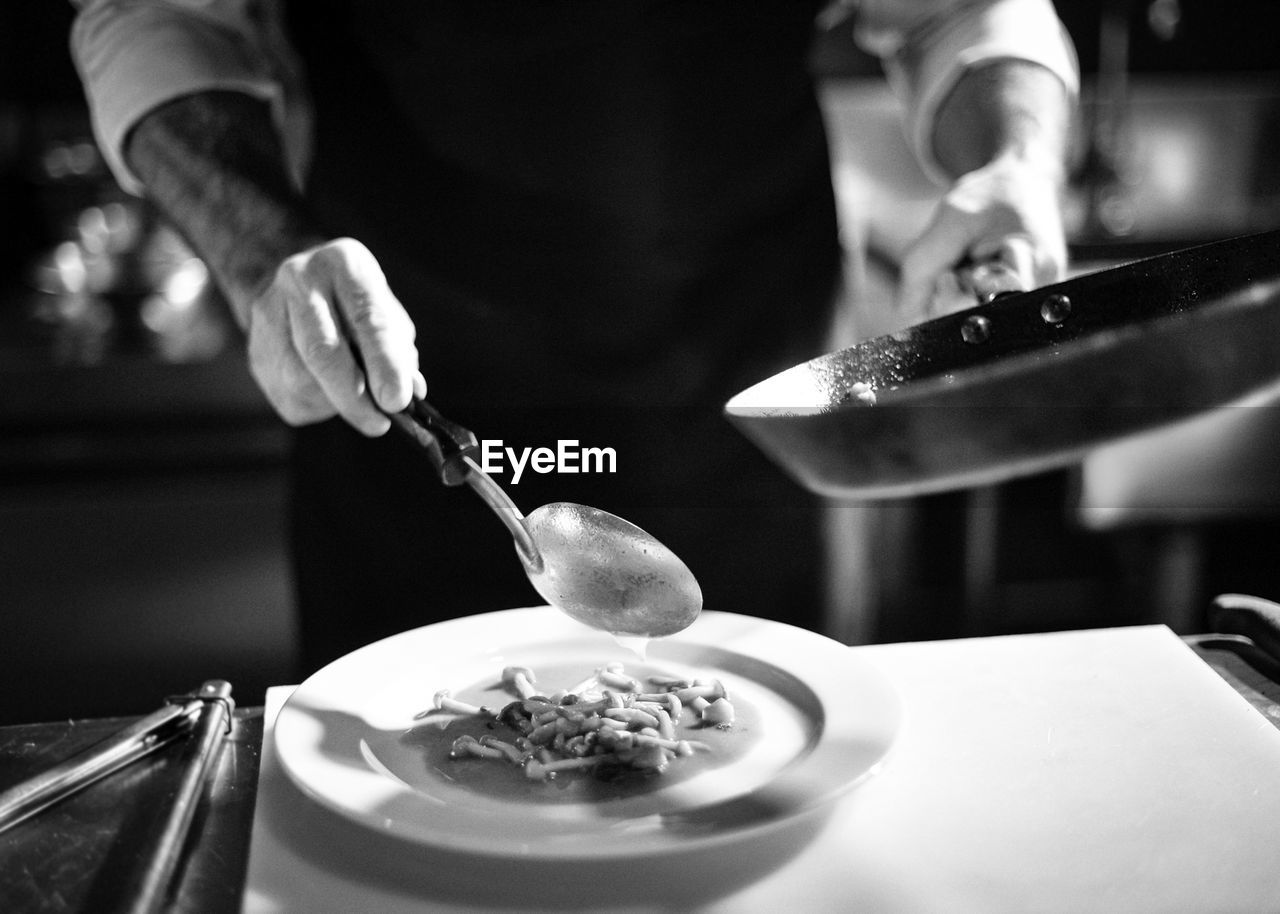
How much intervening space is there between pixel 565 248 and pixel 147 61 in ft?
1.04

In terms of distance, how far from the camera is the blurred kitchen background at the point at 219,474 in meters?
1.61

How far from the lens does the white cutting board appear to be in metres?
0.47

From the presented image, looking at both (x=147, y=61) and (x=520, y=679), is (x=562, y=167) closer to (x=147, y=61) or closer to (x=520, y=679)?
(x=147, y=61)

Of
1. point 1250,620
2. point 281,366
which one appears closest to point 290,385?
point 281,366

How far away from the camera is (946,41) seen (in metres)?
0.98

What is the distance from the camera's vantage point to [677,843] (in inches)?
17.8

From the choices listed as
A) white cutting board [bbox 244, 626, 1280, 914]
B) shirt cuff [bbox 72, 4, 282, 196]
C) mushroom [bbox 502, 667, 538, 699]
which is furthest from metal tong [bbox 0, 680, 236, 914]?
shirt cuff [bbox 72, 4, 282, 196]

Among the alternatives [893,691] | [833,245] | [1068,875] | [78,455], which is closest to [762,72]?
[833,245]

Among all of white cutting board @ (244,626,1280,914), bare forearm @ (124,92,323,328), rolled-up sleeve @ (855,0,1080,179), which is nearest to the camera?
white cutting board @ (244,626,1280,914)

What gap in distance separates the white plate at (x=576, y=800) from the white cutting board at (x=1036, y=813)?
0.03 meters

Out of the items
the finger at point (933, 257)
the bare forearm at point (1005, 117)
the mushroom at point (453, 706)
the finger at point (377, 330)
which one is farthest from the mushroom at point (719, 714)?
the bare forearm at point (1005, 117)

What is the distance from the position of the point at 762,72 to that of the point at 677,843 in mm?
661

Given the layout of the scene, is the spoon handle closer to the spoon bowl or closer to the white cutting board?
the spoon bowl

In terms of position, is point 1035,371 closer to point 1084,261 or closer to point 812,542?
point 812,542
